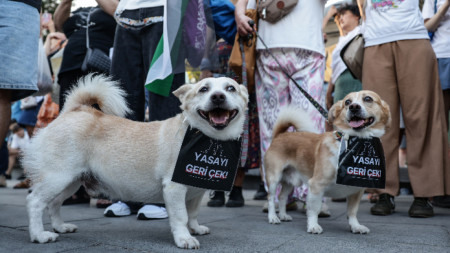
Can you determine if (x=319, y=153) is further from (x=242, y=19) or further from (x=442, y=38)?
(x=442, y=38)

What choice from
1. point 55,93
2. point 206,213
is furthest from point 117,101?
point 55,93

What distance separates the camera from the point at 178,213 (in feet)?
7.41

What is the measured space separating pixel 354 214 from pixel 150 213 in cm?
173

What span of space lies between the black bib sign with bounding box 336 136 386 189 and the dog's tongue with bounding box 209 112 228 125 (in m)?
1.04

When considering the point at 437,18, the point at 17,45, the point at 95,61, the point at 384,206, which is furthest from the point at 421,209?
the point at 17,45

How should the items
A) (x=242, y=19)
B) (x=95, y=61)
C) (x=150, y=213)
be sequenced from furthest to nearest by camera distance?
(x=95, y=61), (x=242, y=19), (x=150, y=213)

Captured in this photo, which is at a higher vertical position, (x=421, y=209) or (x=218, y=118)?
(x=218, y=118)

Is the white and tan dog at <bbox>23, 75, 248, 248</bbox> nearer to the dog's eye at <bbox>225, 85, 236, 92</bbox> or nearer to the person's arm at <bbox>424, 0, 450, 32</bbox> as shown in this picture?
the dog's eye at <bbox>225, 85, 236, 92</bbox>

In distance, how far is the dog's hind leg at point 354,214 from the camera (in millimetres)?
2738

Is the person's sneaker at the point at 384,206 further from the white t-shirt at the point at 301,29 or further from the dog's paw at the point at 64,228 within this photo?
the dog's paw at the point at 64,228

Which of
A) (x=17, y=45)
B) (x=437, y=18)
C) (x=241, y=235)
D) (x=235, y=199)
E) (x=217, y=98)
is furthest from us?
(x=235, y=199)

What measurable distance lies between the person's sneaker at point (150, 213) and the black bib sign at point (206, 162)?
103cm

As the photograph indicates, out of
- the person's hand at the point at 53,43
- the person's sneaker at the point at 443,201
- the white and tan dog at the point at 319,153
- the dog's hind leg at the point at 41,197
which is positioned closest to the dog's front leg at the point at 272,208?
the white and tan dog at the point at 319,153

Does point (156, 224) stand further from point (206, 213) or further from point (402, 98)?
point (402, 98)
